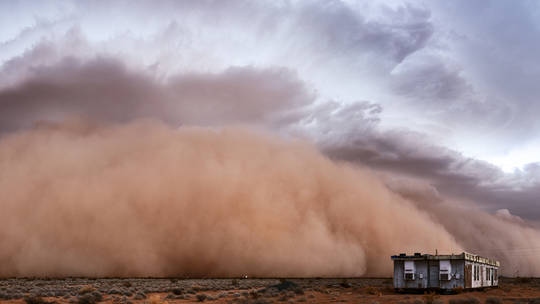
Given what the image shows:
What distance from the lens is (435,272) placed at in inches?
1608

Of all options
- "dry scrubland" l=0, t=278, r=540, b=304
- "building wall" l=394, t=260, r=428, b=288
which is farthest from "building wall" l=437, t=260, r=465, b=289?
"building wall" l=394, t=260, r=428, b=288

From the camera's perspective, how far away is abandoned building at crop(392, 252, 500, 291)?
1583 inches

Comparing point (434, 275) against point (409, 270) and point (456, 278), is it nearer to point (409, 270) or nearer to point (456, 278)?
point (456, 278)

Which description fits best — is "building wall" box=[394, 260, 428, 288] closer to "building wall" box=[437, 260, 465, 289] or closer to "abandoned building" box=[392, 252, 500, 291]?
"abandoned building" box=[392, 252, 500, 291]

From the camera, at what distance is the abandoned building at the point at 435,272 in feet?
132

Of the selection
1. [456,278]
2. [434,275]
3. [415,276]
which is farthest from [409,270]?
[456,278]

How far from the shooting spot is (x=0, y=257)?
11081cm

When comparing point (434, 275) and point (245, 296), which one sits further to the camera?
point (434, 275)

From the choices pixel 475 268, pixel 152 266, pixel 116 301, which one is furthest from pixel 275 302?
pixel 152 266

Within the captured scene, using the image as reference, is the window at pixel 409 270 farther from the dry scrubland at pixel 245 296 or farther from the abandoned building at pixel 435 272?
the dry scrubland at pixel 245 296

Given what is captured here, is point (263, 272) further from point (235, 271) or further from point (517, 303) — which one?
point (517, 303)

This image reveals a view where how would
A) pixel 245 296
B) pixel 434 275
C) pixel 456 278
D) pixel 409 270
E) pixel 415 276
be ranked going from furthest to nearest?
pixel 409 270 < pixel 415 276 < pixel 434 275 < pixel 456 278 < pixel 245 296

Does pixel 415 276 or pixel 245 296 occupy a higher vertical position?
pixel 415 276

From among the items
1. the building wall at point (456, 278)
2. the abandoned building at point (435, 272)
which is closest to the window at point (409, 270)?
the abandoned building at point (435, 272)
